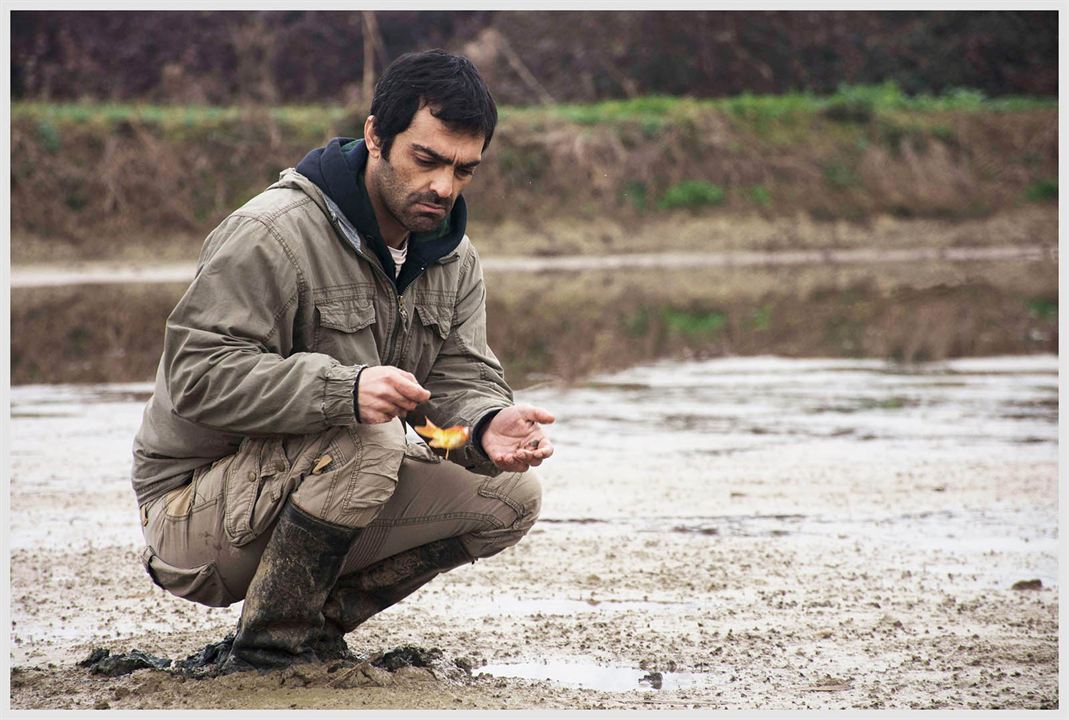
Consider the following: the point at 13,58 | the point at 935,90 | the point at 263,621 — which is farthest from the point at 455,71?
the point at 935,90

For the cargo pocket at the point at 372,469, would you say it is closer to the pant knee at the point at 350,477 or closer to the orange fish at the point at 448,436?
the pant knee at the point at 350,477

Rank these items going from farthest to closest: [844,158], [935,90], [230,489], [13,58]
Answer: [935,90]
[13,58]
[844,158]
[230,489]

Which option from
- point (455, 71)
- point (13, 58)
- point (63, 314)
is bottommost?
point (63, 314)

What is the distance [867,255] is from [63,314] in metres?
13.2

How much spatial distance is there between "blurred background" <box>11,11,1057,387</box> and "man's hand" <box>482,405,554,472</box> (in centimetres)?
622

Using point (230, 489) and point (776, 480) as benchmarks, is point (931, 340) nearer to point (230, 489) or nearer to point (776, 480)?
point (776, 480)

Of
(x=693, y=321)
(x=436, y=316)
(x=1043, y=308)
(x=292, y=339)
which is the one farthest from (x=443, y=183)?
(x=1043, y=308)

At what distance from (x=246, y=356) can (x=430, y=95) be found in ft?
2.68

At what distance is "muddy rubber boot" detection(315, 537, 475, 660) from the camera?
155 inches

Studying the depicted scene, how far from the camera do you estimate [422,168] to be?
3.73m

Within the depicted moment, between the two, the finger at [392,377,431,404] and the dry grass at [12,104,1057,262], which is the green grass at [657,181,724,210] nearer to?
the dry grass at [12,104,1057,262]

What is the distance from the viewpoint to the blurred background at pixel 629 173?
1409cm

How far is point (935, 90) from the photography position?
112 feet

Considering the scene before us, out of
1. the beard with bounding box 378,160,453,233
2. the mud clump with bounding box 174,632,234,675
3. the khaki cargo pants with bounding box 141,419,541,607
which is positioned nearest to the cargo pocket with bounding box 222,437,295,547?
the khaki cargo pants with bounding box 141,419,541,607
